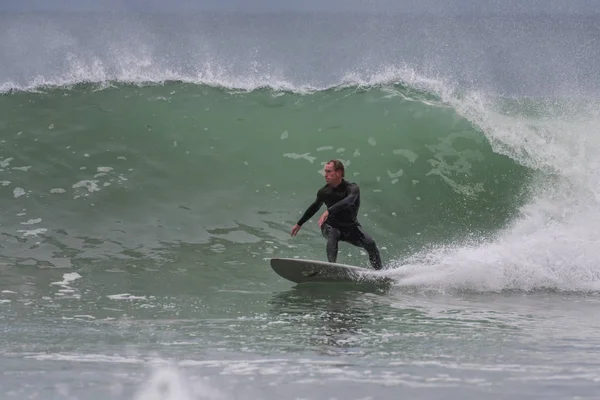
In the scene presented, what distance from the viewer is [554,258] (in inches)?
412

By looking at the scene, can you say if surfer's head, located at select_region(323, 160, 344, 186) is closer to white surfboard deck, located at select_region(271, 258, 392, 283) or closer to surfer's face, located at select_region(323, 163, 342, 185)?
surfer's face, located at select_region(323, 163, 342, 185)

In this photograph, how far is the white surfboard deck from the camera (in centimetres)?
980

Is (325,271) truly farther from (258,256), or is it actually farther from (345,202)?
(258,256)

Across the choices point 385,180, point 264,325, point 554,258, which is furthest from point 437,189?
point 264,325

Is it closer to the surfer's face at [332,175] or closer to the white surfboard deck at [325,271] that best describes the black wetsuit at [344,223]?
the surfer's face at [332,175]

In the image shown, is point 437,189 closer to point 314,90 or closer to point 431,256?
point 431,256

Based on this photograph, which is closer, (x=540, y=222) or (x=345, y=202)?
(x=345, y=202)

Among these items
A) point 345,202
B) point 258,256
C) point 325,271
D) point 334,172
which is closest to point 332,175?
point 334,172

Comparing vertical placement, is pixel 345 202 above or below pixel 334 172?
below

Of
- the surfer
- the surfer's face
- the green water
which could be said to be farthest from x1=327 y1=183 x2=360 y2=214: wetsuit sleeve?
the green water

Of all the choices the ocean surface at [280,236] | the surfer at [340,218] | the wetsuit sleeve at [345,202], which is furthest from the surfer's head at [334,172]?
the ocean surface at [280,236]

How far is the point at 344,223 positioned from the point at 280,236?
6.80ft

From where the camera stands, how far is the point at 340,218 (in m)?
10.1

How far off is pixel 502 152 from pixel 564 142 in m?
1.08
